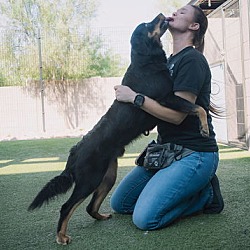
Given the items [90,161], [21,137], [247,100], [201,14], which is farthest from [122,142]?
[21,137]

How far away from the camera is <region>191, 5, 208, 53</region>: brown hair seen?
3.09m

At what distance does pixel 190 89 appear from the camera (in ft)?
9.27

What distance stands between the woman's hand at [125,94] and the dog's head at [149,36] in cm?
38

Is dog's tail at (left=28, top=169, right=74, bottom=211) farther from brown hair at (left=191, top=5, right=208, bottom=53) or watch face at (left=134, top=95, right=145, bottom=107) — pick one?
brown hair at (left=191, top=5, right=208, bottom=53)

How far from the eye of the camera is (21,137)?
13.1 m

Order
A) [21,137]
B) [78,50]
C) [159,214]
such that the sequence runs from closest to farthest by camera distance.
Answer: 1. [159,214]
2. [21,137]
3. [78,50]

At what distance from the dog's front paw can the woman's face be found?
1831 millimetres

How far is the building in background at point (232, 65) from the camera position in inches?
264

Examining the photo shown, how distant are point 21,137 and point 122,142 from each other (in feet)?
35.4

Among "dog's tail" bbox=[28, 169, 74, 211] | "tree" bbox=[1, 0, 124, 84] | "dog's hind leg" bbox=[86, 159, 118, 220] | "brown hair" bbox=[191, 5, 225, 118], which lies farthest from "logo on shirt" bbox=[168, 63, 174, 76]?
"tree" bbox=[1, 0, 124, 84]

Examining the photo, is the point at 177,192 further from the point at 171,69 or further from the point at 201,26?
the point at 201,26

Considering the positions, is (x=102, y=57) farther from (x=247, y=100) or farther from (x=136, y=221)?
(x=136, y=221)

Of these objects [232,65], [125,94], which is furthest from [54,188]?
[232,65]

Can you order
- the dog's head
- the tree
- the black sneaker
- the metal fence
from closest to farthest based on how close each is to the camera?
the black sneaker → the dog's head → the metal fence → the tree
